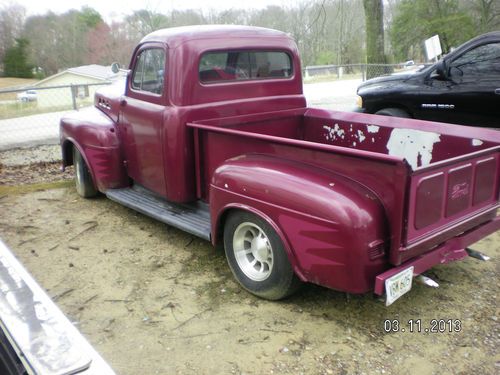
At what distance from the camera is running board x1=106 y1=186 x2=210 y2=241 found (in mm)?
3887

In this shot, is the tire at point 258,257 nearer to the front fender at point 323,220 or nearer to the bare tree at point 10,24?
the front fender at point 323,220

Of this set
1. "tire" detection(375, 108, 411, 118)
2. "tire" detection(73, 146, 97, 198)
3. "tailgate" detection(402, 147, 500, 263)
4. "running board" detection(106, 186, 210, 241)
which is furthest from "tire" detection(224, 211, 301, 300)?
"tire" detection(375, 108, 411, 118)

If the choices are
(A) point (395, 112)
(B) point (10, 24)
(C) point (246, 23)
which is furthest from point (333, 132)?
(B) point (10, 24)

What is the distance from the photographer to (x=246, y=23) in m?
38.9

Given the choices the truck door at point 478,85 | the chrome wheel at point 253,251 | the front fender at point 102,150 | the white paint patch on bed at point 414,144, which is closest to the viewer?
the chrome wheel at point 253,251

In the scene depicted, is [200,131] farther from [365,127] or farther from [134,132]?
[365,127]

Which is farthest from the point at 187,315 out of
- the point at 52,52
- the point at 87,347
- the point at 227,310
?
the point at 52,52

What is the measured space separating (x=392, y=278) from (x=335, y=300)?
835 millimetres

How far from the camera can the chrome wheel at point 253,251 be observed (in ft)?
10.6

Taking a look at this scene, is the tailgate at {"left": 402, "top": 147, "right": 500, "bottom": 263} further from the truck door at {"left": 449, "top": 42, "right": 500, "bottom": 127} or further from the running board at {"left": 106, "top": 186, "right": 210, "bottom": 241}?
the truck door at {"left": 449, "top": 42, "right": 500, "bottom": 127}

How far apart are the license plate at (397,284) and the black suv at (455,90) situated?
441 centimetres
